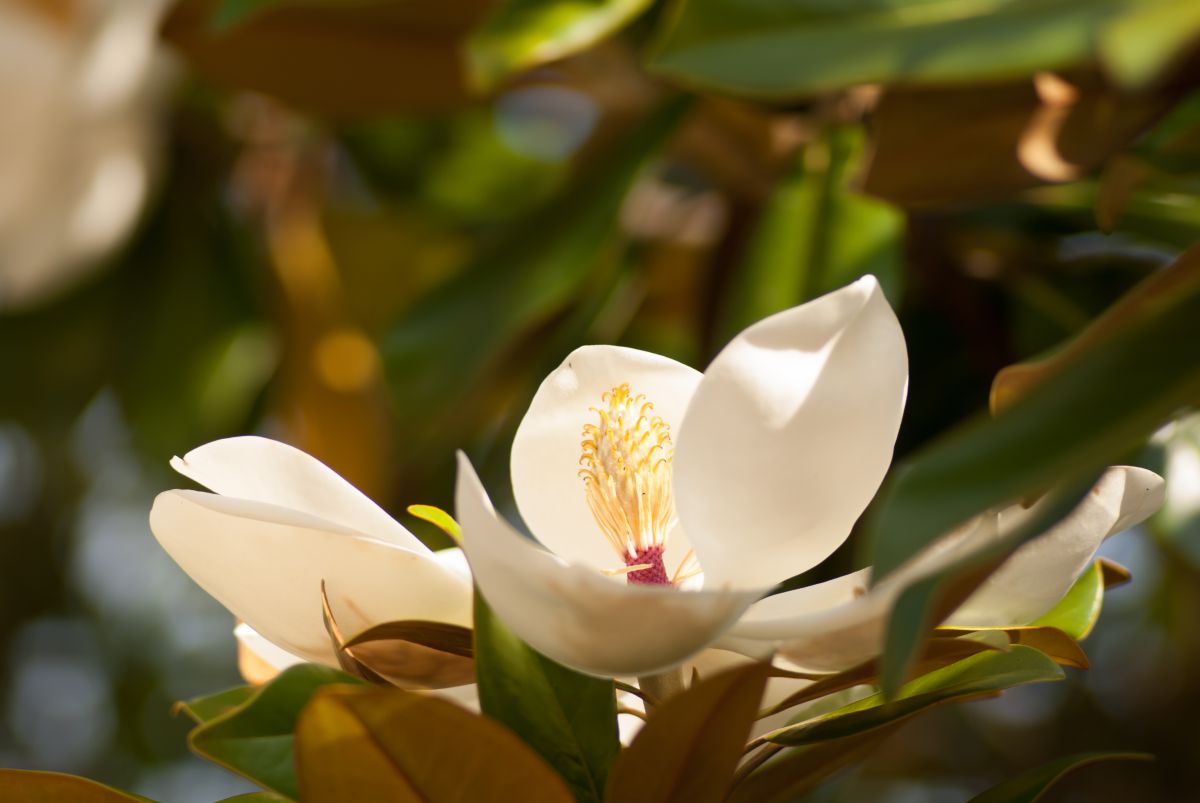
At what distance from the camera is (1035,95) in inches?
22.8

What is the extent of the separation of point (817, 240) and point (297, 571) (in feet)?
1.34

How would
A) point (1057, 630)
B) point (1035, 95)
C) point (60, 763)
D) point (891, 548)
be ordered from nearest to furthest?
point (891, 548), point (1057, 630), point (1035, 95), point (60, 763)

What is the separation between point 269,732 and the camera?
363mm

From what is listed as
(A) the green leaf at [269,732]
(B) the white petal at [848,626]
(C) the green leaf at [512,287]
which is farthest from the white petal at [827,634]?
(C) the green leaf at [512,287]

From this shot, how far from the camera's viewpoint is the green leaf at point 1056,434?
0.28 metres

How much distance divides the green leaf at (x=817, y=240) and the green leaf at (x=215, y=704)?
0.35 m

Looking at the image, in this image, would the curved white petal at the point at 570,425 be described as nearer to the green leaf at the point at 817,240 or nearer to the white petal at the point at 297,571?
the white petal at the point at 297,571

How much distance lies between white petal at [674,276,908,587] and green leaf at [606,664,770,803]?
44 millimetres

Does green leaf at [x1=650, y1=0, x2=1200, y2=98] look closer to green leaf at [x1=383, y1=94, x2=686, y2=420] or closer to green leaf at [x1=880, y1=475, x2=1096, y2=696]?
green leaf at [x1=880, y1=475, x2=1096, y2=696]

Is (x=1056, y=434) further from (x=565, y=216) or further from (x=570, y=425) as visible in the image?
(x=565, y=216)

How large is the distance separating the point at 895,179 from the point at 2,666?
4.96ft

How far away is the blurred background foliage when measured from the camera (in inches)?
21.8

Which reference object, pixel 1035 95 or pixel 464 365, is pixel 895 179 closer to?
pixel 1035 95

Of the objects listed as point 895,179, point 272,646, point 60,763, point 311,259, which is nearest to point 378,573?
point 272,646
